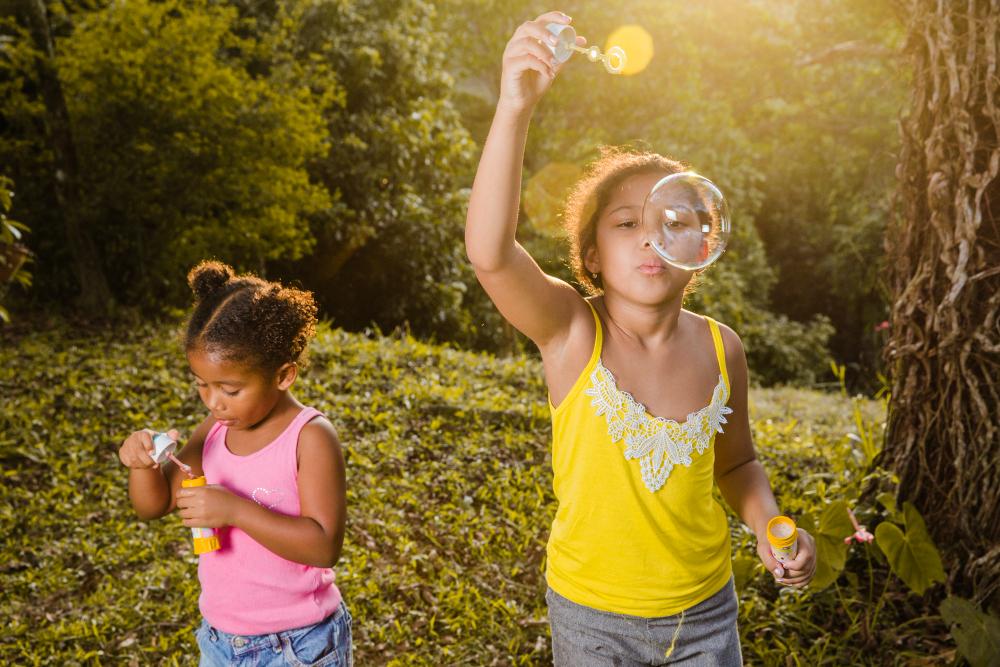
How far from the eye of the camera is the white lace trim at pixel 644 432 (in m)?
1.69

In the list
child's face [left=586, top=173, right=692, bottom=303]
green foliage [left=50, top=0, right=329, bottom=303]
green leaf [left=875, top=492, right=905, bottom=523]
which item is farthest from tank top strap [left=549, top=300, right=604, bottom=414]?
green foliage [left=50, top=0, right=329, bottom=303]

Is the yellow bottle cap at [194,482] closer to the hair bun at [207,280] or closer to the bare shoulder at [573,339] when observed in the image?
the hair bun at [207,280]

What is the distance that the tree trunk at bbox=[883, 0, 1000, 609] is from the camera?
278cm

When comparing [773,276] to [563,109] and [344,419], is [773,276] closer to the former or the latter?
[563,109]

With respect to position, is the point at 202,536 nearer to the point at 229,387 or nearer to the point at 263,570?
the point at 263,570

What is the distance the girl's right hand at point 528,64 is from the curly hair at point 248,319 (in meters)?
0.78

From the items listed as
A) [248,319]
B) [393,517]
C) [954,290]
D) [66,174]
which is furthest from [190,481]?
[66,174]

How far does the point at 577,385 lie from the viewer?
5.61 ft

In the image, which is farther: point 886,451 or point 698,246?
point 886,451

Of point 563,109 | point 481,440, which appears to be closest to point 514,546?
point 481,440

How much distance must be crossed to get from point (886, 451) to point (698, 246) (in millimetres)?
1820

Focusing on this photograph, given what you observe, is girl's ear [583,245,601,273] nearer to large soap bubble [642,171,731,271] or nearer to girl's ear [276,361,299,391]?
large soap bubble [642,171,731,271]

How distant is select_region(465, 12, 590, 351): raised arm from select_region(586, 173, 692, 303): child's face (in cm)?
15

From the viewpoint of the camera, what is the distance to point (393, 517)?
14.1 feet
